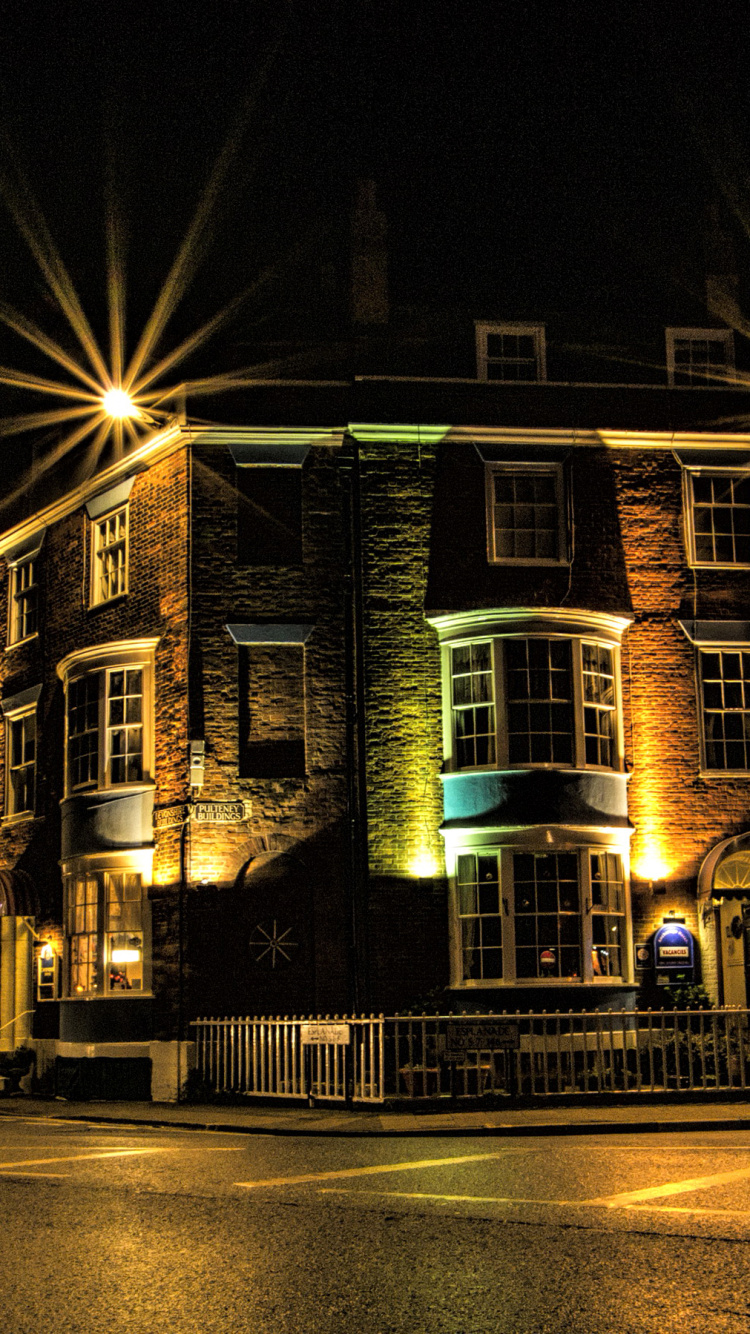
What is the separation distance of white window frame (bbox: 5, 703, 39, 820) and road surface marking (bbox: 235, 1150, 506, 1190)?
16.5m

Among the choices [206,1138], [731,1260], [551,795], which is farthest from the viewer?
[551,795]

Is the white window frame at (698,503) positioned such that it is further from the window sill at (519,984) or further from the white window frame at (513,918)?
the window sill at (519,984)

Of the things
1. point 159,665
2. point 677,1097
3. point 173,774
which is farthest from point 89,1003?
point 677,1097

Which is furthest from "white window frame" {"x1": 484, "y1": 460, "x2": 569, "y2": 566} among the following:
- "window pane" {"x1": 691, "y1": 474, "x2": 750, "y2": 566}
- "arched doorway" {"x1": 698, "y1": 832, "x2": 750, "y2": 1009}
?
"arched doorway" {"x1": 698, "y1": 832, "x2": 750, "y2": 1009}

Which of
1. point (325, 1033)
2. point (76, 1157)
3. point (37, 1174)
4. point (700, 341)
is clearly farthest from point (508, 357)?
point (37, 1174)

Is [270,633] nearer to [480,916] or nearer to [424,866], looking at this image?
[424,866]

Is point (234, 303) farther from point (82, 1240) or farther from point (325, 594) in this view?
point (82, 1240)

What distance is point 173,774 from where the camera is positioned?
22.9 m

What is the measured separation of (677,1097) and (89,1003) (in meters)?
9.84

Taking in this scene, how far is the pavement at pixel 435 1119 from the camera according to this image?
15703 millimetres

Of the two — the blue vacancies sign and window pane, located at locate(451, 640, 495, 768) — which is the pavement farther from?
window pane, located at locate(451, 640, 495, 768)

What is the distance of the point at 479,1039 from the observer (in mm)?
18219

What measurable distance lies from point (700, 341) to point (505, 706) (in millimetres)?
8434

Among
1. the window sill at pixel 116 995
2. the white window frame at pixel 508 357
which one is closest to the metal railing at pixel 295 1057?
the window sill at pixel 116 995
